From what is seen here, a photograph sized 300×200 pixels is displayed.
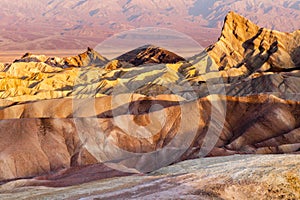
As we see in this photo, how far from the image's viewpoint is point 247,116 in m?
56.4

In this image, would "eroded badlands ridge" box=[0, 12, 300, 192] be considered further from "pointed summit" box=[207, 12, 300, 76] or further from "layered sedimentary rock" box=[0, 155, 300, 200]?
"pointed summit" box=[207, 12, 300, 76]

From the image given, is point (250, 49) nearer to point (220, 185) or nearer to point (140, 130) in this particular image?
point (140, 130)

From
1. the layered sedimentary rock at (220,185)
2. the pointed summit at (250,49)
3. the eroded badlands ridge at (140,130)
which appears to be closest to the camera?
the layered sedimentary rock at (220,185)

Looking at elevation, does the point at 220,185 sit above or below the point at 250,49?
below

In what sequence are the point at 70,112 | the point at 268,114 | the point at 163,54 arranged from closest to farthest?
the point at 268,114, the point at 70,112, the point at 163,54

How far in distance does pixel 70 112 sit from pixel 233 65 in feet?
236

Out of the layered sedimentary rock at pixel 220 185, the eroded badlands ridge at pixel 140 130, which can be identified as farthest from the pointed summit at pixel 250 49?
the layered sedimentary rock at pixel 220 185

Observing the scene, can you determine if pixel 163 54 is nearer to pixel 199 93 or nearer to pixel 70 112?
pixel 199 93

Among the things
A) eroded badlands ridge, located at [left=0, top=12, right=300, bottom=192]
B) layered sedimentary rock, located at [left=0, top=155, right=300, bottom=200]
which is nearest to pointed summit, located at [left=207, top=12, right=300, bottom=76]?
eroded badlands ridge, located at [left=0, top=12, right=300, bottom=192]

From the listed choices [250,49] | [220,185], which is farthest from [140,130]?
[250,49]

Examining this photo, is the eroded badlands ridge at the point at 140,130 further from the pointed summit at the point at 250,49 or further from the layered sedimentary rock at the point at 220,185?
the pointed summit at the point at 250,49

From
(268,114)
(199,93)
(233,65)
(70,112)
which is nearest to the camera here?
(268,114)

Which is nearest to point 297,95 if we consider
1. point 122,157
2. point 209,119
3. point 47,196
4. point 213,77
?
point 209,119

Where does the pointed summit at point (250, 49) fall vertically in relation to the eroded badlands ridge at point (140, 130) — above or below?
above
